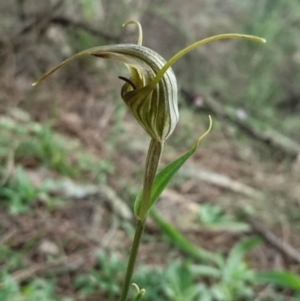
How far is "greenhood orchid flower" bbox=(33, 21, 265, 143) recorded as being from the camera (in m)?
0.45

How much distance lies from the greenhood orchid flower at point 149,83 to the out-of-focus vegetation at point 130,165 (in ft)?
1.81

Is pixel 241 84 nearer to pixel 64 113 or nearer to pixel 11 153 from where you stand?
pixel 64 113

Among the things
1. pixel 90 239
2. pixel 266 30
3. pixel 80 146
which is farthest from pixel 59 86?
pixel 266 30

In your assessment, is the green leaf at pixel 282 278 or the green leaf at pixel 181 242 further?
the green leaf at pixel 181 242

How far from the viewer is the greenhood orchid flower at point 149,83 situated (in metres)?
0.45

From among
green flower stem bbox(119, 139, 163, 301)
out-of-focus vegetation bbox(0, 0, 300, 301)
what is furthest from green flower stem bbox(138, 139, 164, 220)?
out-of-focus vegetation bbox(0, 0, 300, 301)

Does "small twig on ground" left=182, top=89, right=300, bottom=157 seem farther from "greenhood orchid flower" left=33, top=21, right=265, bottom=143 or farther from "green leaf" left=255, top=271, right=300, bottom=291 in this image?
"greenhood orchid flower" left=33, top=21, right=265, bottom=143

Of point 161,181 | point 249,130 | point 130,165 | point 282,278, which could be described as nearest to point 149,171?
point 161,181

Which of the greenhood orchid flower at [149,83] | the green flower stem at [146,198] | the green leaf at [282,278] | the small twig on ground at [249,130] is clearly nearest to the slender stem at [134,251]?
the green flower stem at [146,198]

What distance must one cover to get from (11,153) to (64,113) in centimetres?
72

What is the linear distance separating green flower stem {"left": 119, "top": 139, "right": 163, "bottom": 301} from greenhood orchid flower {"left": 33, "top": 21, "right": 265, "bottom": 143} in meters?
0.02

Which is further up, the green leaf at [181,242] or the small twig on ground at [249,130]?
the small twig on ground at [249,130]

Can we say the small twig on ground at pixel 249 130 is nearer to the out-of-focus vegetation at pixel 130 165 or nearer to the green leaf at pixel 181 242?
the out-of-focus vegetation at pixel 130 165

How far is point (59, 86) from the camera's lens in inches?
103
